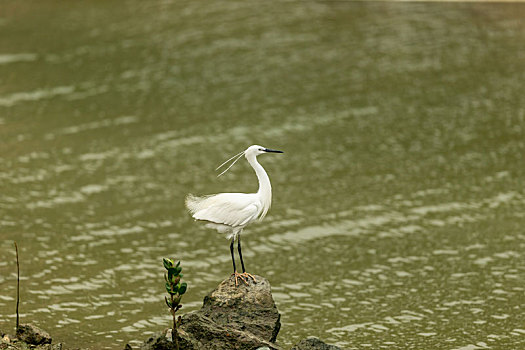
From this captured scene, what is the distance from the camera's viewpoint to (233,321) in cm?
1429

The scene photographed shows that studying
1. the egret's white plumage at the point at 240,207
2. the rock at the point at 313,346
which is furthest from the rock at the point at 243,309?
the egret's white plumage at the point at 240,207

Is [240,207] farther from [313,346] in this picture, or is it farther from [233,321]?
[313,346]

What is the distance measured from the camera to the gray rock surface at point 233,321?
1405 centimetres

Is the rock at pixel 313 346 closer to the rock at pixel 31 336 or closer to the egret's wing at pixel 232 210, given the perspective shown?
the egret's wing at pixel 232 210

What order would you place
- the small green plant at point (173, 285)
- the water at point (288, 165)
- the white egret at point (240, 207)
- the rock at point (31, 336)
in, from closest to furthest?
the small green plant at point (173, 285), the white egret at point (240, 207), the rock at point (31, 336), the water at point (288, 165)

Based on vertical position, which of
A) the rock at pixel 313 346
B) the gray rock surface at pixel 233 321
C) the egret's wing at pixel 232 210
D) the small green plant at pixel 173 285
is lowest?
the rock at pixel 313 346

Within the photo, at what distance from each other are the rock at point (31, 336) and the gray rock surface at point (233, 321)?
7.00ft

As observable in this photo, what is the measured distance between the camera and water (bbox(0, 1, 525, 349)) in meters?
18.7

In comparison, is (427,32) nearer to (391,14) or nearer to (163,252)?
(391,14)

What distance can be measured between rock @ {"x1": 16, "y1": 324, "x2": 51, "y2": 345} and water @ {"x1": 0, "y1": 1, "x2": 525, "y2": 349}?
65.8 inches

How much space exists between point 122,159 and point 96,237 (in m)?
5.35

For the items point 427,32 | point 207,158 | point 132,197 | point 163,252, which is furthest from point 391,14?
point 163,252

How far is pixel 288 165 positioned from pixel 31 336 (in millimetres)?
12991

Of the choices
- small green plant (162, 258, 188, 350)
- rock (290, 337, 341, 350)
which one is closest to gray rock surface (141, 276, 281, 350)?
rock (290, 337, 341, 350)
